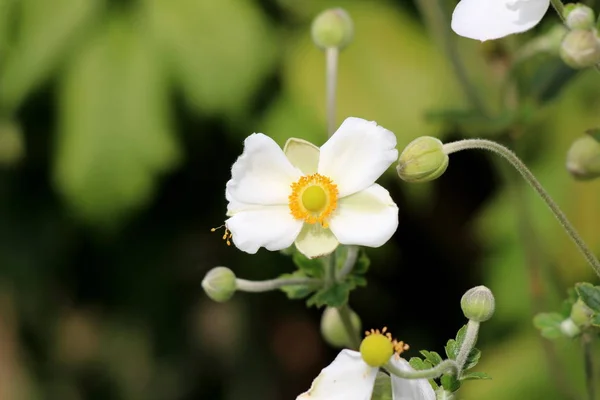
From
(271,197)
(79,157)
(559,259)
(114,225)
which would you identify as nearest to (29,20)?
(79,157)

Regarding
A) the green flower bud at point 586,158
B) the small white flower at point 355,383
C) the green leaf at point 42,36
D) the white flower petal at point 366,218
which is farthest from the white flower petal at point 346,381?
the green leaf at point 42,36

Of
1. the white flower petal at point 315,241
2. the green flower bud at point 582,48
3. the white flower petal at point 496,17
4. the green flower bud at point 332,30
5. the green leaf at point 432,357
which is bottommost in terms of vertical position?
the green leaf at point 432,357

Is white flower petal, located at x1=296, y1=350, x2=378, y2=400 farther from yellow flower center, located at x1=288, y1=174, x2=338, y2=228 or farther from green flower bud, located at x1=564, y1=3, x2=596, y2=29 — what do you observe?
green flower bud, located at x1=564, y1=3, x2=596, y2=29

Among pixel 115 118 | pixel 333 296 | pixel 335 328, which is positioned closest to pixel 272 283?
pixel 333 296

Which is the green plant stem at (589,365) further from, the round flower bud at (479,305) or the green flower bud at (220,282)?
the green flower bud at (220,282)

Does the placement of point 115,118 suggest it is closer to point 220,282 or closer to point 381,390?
point 220,282

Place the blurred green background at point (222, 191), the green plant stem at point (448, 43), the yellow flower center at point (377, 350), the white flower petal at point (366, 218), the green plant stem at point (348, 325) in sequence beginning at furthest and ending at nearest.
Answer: the blurred green background at point (222, 191) → the green plant stem at point (448, 43) → the green plant stem at point (348, 325) → the white flower petal at point (366, 218) → the yellow flower center at point (377, 350)
